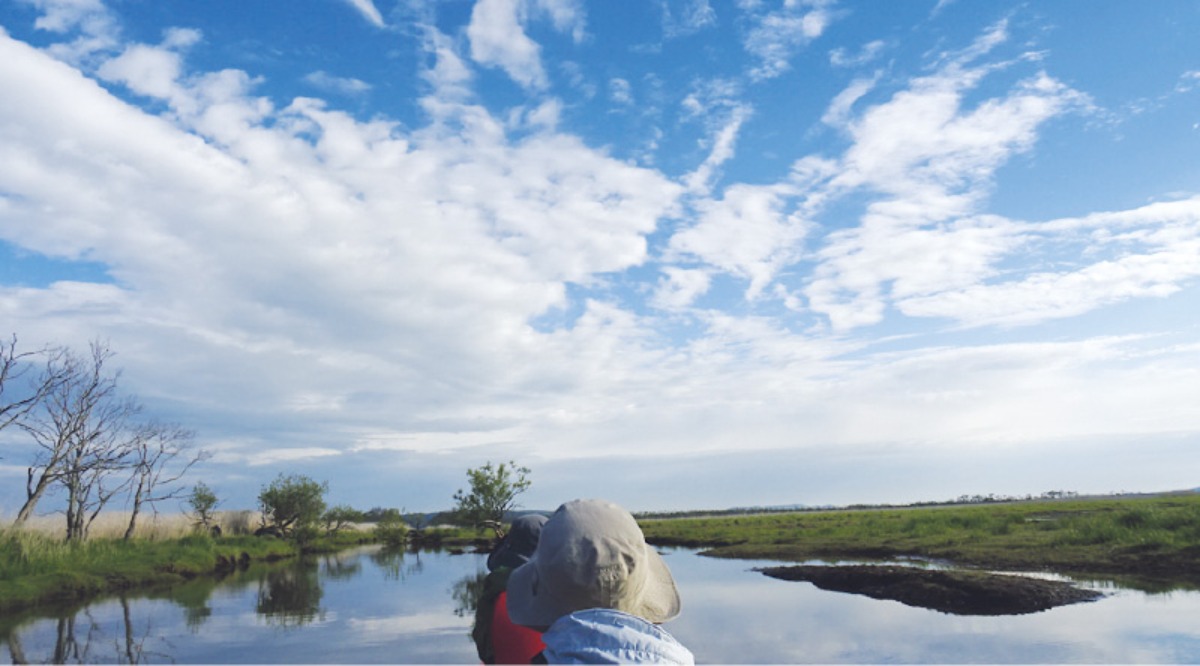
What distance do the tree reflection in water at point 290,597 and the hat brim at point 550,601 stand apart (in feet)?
57.5

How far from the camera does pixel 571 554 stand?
86.4 inches

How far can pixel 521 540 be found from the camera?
3.62 metres

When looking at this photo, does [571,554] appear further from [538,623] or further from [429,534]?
[429,534]

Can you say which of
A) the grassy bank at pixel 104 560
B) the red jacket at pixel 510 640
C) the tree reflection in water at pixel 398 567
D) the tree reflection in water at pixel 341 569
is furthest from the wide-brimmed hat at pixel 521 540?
the tree reflection in water at pixel 341 569

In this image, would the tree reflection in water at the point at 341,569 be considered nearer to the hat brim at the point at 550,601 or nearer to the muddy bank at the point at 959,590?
the muddy bank at the point at 959,590

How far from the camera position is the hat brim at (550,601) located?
231 centimetres

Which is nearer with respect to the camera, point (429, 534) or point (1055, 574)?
point (1055, 574)

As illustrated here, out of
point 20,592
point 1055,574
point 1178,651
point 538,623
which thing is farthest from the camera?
point 1055,574

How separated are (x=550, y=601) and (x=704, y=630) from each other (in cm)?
1457

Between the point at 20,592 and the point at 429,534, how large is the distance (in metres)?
45.9

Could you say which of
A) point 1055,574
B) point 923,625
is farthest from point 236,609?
point 1055,574

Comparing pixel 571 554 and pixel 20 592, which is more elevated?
pixel 571 554

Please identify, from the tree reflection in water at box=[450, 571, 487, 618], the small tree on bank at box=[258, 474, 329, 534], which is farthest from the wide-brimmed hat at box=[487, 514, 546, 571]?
the small tree on bank at box=[258, 474, 329, 534]

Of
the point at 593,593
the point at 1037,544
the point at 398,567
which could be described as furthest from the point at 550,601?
the point at 398,567
